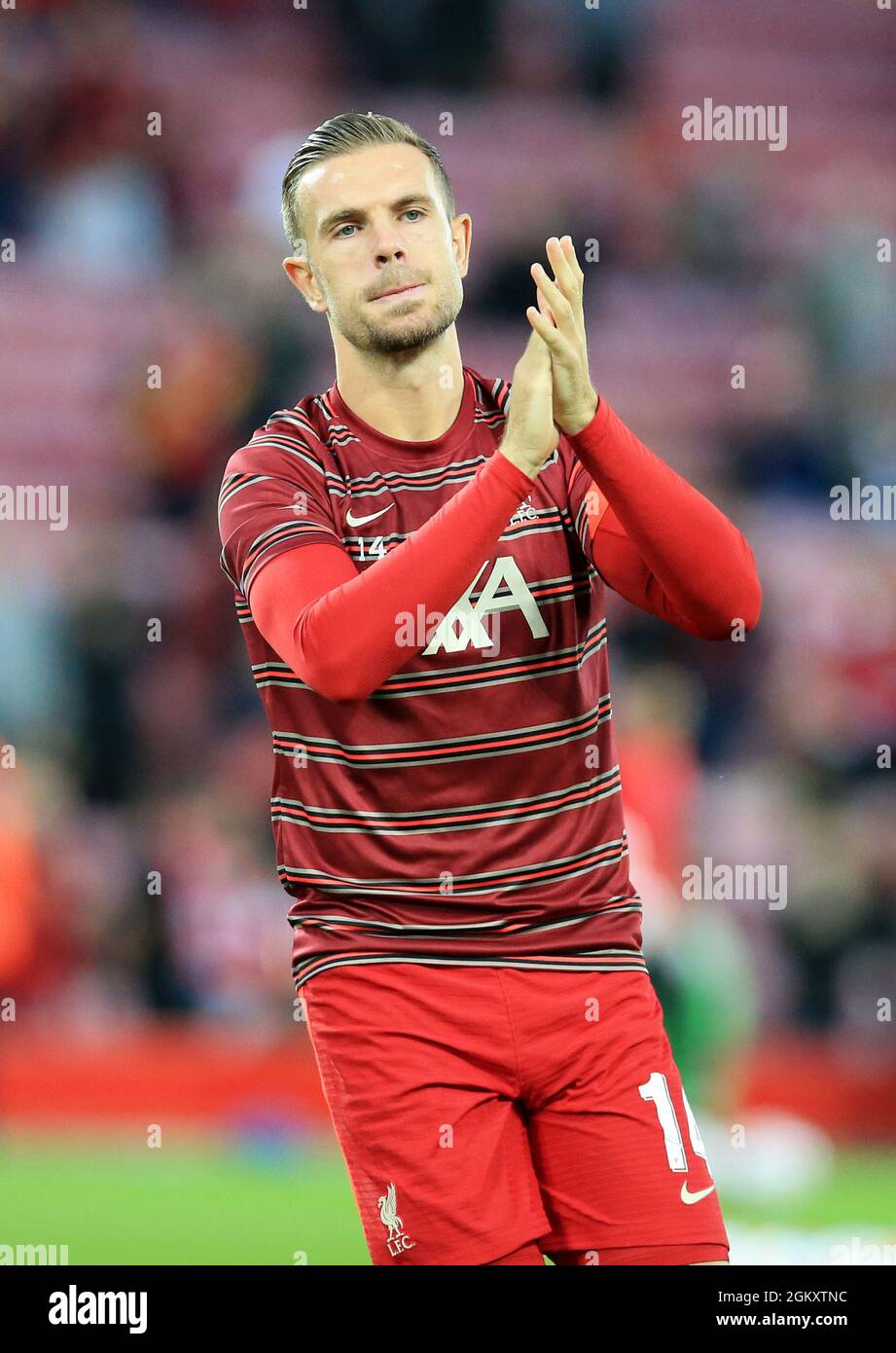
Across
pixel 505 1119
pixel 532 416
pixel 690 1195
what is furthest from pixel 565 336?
pixel 690 1195

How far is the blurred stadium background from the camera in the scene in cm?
508

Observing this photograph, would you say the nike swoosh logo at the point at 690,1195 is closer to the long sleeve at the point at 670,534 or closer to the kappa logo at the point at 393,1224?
the kappa logo at the point at 393,1224

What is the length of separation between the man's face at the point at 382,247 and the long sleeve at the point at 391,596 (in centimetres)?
42

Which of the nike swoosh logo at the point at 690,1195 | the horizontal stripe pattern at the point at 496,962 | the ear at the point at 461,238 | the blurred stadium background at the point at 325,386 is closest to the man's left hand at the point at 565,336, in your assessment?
the ear at the point at 461,238

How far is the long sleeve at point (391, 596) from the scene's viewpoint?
2.03 meters

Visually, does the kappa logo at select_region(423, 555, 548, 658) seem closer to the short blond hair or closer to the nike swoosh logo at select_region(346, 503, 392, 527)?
the nike swoosh logo at select_region(346, 503, 392, 527)

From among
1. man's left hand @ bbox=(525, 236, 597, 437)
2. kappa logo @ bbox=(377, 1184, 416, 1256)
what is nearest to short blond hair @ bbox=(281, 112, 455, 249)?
man's left hand @ bbox=(525, 236, 597, 437)

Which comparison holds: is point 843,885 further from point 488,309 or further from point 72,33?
point 72,33

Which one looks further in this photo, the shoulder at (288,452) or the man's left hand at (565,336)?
the shoulder at (288,452)

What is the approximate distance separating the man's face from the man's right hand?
0.32 m

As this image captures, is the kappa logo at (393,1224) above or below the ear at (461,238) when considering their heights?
below

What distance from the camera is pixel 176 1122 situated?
5.04 metres

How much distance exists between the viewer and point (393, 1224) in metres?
2.18

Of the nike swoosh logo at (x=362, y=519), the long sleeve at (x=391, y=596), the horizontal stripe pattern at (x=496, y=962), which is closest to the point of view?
the long sleeve at (x=391, y=596)
